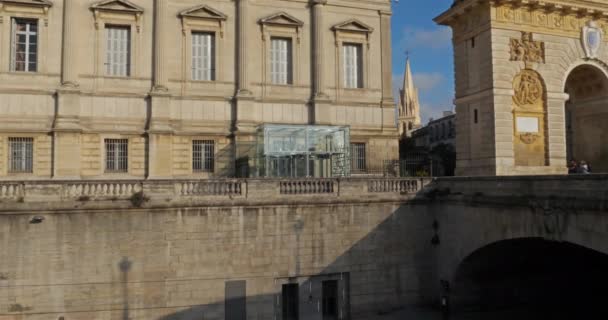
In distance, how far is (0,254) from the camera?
16.1 meters

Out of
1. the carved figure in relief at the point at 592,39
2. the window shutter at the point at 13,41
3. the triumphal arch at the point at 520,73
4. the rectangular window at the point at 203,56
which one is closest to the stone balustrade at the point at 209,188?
the rectangular window at the point at 203,56

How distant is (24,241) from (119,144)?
7849 millimetres

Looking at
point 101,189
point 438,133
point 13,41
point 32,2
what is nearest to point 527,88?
point 101,189

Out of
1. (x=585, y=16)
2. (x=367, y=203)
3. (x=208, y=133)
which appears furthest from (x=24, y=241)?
(x=585, y=16)

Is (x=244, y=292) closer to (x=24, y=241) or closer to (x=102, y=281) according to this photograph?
(x=102, y=281)

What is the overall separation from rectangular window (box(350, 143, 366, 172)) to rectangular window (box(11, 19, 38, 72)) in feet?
53.6

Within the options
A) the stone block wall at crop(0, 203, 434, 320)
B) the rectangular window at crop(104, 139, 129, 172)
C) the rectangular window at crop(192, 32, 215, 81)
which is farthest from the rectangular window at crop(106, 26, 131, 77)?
the stone block wall at crop(0, 203, 434, 320)

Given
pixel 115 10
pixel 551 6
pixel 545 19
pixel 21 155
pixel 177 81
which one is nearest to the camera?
pixel 551 6

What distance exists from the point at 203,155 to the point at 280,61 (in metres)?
6.63

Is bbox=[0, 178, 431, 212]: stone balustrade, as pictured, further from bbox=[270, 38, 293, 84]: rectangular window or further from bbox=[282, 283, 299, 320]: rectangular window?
bbox=[270, 38, 293, 84]: rectangular window

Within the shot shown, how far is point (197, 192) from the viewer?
18.1m

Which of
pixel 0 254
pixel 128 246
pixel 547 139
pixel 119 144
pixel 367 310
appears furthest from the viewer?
pixel 119 144

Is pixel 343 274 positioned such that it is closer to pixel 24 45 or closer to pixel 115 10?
pixel 115 10

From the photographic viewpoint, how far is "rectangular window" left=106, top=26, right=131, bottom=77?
77.6ft
